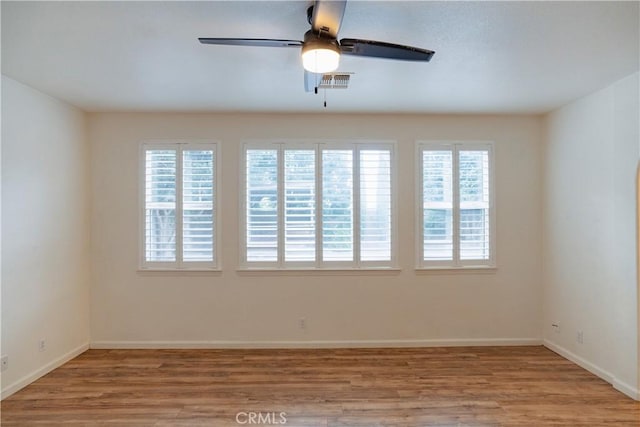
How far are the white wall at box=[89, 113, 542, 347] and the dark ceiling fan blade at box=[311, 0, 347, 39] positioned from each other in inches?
95.0

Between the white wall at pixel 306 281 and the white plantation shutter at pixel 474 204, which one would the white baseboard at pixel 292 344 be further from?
the white plantation shutter at pixel 474 204

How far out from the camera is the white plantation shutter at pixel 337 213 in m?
4.25

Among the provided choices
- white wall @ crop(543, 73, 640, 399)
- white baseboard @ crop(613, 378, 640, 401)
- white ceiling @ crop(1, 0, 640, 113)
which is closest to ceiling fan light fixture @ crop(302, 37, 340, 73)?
white ceiling @ crop(1, 0, 640, 113)

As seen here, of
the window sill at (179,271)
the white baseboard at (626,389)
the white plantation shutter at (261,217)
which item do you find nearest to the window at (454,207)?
the white baseboard at (626,389)

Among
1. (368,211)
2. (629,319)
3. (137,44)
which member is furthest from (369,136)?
(629,319)

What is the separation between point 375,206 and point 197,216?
210 cm

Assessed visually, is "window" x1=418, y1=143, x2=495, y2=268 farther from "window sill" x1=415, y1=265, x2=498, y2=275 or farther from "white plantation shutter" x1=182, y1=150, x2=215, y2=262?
"white plantation shutter" x1=182, y1=150, x2=215, y2=262

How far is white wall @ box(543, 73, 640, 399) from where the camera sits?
3158 millimetres

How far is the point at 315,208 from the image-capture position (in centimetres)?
424

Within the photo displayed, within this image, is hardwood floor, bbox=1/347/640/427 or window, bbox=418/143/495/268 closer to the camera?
hardwood floor, bbox=1/347/640/427

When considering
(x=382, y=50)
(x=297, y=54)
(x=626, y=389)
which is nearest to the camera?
(x=382, y=50)

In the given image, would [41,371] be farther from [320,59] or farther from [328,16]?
[328,16]

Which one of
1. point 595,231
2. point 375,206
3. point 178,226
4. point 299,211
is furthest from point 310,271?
point 595,231

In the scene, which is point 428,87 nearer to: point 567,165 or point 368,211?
point 368,211
